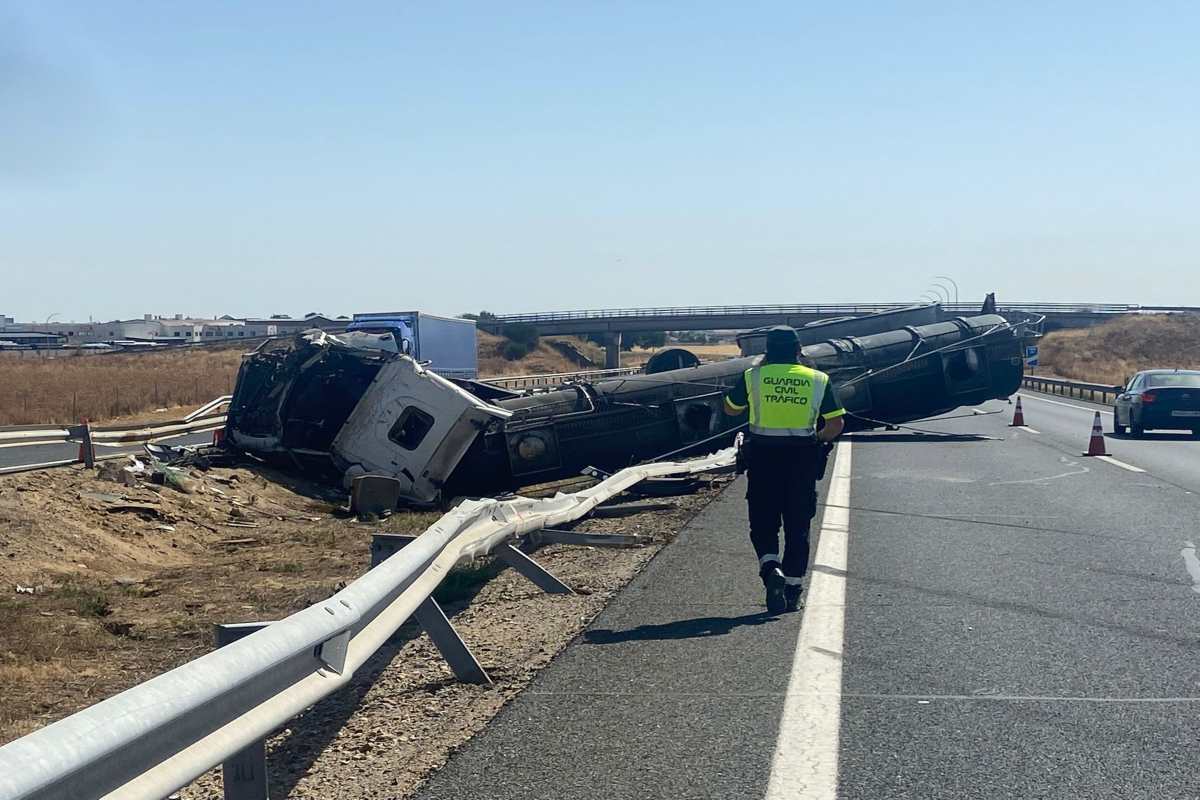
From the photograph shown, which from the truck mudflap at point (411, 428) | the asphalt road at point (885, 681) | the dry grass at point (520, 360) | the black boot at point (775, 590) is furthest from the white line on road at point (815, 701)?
the dry grass at point (520, 360)

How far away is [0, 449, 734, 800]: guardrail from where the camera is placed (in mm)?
2479

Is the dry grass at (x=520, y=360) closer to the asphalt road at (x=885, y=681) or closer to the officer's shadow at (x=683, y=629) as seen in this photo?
the asphalt road at (x=885, y=681)

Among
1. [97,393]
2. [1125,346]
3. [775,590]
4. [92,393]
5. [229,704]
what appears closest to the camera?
[229,704]

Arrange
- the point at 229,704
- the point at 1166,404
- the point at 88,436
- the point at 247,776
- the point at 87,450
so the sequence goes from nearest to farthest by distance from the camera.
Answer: the point at 229,704 < the point at 247,776 < the point at 87,450 < the point at 88,436 < the point at 1166,404

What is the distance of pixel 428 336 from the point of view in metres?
43.0

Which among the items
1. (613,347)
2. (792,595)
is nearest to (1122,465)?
(792,595)

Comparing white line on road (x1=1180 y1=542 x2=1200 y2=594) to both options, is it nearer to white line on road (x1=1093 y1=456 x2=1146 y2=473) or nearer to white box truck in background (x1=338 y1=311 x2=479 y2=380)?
white line on road (x1=1093 y1=456 x2=1146 y2=473)

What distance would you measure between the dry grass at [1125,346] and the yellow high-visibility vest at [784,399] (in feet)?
247

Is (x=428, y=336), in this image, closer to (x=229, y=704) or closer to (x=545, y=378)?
(x=545, y=378)

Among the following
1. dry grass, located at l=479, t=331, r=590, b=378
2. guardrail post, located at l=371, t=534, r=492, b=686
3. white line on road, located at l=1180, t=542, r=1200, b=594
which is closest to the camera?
guardrail post, located at l=371, t=534, r=492, b=686

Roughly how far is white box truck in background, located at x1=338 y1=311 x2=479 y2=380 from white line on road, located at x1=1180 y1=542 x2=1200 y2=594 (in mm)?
28249

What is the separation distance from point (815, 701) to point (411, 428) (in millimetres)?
11622

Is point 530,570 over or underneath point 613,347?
over

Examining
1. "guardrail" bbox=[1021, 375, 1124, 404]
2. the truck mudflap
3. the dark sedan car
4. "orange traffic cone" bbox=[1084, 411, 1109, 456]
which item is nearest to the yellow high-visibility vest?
the truck mudflap
